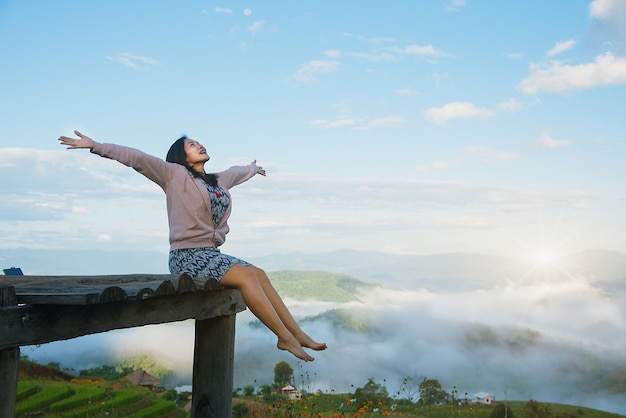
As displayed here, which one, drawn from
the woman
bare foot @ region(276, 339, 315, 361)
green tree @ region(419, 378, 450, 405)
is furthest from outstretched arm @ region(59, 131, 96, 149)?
green tree @ region(419, 378, 450, 405)

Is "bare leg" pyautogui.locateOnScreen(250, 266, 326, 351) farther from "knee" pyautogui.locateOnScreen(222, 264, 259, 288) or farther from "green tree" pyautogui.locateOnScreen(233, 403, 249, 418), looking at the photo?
"green tree" pyautogui.locateOnScreen(233, 403, 249, 418)

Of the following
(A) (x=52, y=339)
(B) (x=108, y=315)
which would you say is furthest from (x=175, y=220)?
(A) (x=52, y=339)

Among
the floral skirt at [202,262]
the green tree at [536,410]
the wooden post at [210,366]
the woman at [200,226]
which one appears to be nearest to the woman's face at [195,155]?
the woman at [200,226]

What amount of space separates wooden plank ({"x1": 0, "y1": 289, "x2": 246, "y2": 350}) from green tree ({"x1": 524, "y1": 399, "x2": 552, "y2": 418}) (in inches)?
265

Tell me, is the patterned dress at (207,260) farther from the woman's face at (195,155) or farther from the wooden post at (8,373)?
the wooden post at (8,373)

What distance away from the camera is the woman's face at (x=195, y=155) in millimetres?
6324

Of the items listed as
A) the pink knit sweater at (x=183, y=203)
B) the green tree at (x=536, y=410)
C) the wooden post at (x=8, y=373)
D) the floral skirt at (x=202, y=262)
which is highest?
the pink knit sweater at (x=183, y=203)

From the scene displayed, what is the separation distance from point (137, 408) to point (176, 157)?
5.33 meters

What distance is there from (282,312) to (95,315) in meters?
1.90

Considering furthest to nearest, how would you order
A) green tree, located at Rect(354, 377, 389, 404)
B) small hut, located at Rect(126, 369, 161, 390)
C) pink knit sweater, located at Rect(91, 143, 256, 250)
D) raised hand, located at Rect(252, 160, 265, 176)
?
small hut, located at Rect(126, 369, 161, 390) → green tree, located at Rect(354, 377, 389, 404) → raised hand, located at Rect(252, 160, 265, 176) → pink knit sweater, located at Rect(91, 143, 256, 250)

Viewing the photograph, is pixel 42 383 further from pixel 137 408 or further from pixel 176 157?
pixel 176 157

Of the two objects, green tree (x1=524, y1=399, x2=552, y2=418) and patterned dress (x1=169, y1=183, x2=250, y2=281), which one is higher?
patterned dress (x1=169, y1=183, x2=250, y2=281)

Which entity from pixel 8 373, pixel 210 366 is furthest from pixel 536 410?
pixel 8 373

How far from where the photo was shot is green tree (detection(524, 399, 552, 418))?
10.4 meters
